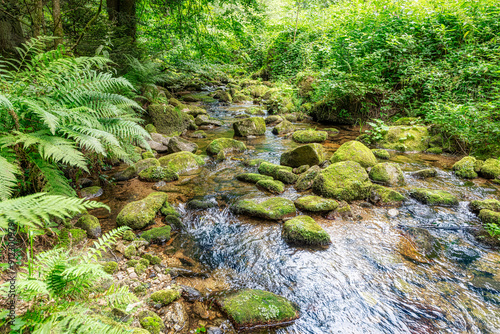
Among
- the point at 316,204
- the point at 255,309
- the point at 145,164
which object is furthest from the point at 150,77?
the point at 255,309

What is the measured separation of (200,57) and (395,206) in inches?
288

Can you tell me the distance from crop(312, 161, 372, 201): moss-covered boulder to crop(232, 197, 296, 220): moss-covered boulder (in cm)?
82

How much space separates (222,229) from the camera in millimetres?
3881

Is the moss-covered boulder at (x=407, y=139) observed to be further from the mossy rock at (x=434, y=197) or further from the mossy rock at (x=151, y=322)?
the mossy rock at (x=151, y=322)

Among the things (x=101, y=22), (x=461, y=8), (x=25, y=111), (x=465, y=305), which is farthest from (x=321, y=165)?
(x=461, y=8)

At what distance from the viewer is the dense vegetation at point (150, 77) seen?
2357 mm

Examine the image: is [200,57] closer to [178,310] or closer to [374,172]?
[374,172]

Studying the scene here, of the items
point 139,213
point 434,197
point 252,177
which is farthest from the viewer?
point 252,177

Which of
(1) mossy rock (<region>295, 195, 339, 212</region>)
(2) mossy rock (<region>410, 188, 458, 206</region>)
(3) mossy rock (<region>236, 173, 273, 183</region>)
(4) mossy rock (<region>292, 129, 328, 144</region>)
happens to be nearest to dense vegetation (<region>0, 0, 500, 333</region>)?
(4) mossy rock (<region>292, 129, 328, 144</region>)

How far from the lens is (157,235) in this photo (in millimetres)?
3441

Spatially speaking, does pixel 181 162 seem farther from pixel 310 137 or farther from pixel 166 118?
pixel 310 137

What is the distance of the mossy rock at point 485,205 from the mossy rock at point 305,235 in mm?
2916

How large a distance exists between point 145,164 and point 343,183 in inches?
165

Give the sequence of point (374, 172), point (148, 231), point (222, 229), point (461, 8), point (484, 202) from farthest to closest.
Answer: point (461, 8)
point (374, 172)
point (484, 202)
point (222, 229)
point (148, 231)
